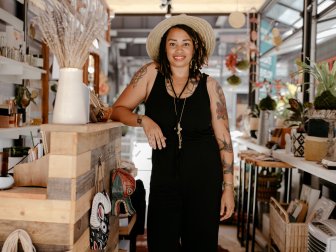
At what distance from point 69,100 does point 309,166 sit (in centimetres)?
152

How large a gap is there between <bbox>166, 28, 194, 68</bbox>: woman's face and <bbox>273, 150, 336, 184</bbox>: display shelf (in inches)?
37.0

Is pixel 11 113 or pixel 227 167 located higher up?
pixel 11 113

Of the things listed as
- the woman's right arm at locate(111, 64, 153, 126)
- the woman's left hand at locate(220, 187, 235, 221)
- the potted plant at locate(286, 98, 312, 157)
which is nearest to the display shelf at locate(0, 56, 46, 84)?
the woman's right arm at locate(111, 64, 153, 126)

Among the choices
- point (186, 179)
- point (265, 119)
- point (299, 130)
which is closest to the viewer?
point (186, 179)

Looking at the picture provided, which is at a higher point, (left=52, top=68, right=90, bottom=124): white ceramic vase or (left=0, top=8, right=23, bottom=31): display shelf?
(left=0, top=8, right=23, bottom=31): display shelf

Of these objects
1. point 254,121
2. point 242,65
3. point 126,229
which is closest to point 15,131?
point 126,229

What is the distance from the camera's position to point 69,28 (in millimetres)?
1395

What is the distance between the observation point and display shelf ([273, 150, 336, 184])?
6.35ft

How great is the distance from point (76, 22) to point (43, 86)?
10.4ft

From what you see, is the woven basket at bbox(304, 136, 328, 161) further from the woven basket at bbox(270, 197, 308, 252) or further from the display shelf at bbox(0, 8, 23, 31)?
the display shelf at bbox(0, 8, 23, 31)

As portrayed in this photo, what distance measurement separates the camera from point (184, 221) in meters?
1.81

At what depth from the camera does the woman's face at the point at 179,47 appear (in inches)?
71.6

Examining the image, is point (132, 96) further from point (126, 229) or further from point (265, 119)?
point (265, 119)

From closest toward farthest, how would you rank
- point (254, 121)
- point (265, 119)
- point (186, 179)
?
point (186, 179) < point (265, 119) < point (254, 121)
